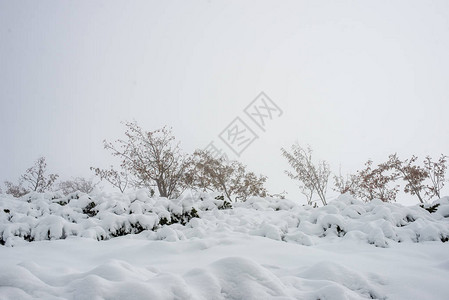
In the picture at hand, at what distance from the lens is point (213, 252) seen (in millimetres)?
3525

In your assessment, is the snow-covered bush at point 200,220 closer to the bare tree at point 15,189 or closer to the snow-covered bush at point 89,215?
the snow-covered bush at point 89,215

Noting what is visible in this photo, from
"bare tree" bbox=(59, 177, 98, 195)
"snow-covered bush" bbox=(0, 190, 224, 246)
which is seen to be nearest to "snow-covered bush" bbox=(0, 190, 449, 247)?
"snow-covered bush" bbox=(0, 190, 224, 246)

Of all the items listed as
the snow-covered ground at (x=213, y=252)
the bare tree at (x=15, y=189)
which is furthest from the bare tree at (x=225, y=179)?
the bare tree at (x=15, y=189)

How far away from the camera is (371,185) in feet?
57.6

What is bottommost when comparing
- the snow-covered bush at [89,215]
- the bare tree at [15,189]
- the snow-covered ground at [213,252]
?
the snow-covered ground at [213,252]

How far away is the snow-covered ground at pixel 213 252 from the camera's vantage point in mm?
1643

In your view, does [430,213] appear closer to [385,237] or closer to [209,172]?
[385,237]

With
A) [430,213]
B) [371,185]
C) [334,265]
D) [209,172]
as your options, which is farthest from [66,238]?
[371,185]

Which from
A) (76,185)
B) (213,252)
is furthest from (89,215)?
(76,185)

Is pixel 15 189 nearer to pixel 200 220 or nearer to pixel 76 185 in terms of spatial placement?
pixel 76 185

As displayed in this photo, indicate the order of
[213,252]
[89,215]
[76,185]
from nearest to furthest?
[213,252] < [89,215] < [76,185]

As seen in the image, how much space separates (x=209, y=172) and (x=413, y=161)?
46.1 feet

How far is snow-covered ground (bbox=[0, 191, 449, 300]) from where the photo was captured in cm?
164

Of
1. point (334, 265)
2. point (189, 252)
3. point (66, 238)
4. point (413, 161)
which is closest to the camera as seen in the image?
point (334, 265)
